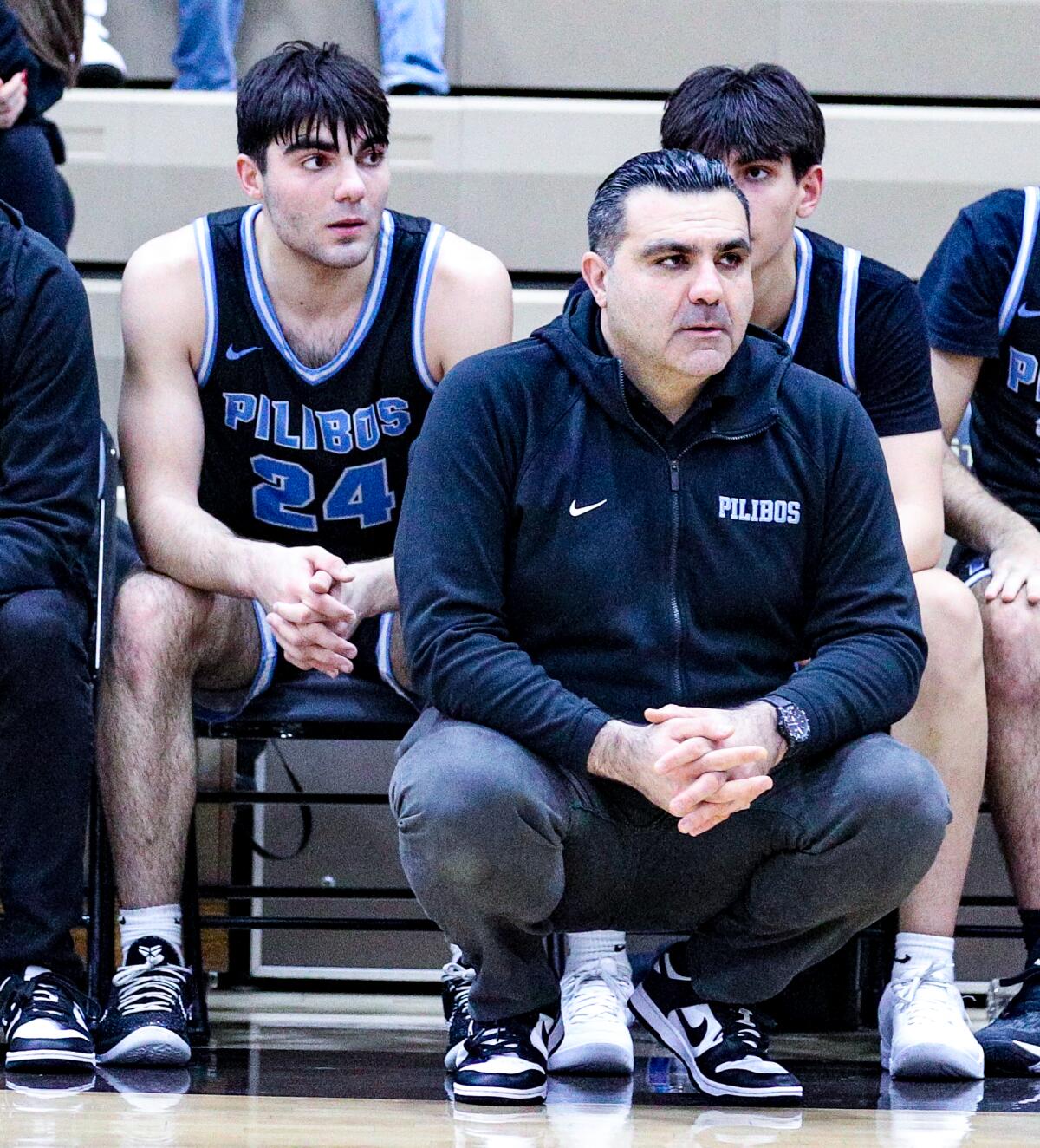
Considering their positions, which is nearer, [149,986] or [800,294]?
[149,986]

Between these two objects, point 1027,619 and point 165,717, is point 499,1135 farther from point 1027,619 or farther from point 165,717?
point 1027,619

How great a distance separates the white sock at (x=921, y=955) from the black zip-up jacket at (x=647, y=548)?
0.35m

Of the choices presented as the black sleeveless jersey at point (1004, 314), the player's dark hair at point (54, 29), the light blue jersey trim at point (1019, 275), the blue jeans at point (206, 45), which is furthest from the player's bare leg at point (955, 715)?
the blue jeans at point (206, 45)

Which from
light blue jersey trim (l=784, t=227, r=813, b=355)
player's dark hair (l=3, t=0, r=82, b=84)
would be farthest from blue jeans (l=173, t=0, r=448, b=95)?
light blue jersey trim (l=784, t=227, r=813, b=355)

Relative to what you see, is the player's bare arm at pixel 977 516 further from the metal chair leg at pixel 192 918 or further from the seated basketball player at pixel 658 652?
the metal chair leg at pixel 192 918

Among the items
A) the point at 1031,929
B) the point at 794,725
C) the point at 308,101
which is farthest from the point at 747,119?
the point at 1031,929

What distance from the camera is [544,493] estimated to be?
7.66 ft

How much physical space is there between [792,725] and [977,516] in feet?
2.88

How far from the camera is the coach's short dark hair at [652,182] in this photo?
7.88 feet

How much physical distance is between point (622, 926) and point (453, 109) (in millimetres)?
2288

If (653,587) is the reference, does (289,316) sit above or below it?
above

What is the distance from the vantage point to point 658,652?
7.63 ft

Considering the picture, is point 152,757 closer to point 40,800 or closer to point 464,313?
point 40,800

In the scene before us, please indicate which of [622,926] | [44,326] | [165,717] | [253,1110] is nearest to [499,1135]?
[253,1110]
